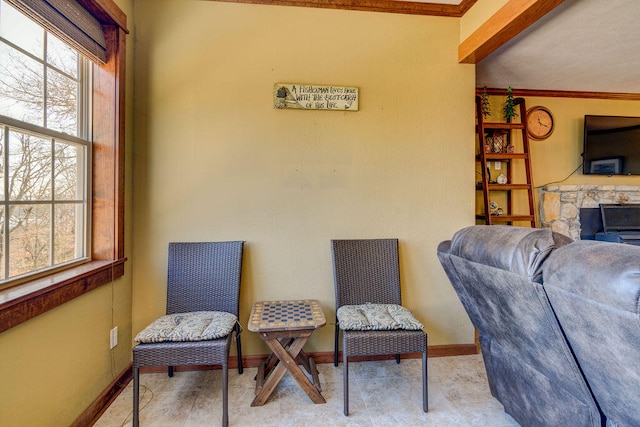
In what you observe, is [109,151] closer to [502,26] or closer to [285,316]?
[285,316]

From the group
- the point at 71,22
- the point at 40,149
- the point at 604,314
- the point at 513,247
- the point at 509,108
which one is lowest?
the point at 604,314

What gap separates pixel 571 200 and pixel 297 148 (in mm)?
3447

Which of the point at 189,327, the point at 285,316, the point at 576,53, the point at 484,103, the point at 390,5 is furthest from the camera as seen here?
the point at 484,103

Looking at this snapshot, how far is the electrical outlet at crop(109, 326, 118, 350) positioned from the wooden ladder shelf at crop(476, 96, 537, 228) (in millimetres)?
3204

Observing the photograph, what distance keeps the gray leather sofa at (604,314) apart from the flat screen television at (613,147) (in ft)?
12.1

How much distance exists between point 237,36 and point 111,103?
98cm

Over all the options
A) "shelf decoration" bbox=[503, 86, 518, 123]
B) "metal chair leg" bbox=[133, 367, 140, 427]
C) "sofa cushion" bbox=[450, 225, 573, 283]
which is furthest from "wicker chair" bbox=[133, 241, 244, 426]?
"shelf decoration" bbox=[503, 86, 518, 123]

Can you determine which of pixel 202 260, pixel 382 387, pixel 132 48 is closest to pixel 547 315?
pixel 382 387

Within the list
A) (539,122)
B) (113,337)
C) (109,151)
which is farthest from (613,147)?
(113,337)

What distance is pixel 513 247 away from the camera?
1.16m

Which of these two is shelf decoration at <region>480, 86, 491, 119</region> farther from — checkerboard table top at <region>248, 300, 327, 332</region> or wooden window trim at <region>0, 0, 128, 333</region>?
wooden window trim at <region>0, 0, 128, 333</region>

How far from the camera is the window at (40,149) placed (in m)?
1.34

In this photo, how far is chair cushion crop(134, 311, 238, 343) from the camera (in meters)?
1.68

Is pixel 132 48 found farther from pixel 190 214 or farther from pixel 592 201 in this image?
pixel 592 201
